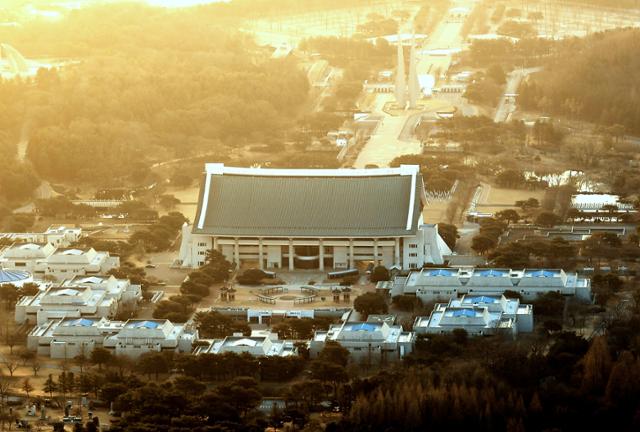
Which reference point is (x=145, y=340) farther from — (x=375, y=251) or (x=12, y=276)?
(x=375, y=251)

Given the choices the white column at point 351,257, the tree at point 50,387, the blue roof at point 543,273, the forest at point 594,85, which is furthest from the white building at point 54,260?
the forest at point 594,85

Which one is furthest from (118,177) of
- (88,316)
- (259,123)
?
(88,316)

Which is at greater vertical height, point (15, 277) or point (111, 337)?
point (111, 337)

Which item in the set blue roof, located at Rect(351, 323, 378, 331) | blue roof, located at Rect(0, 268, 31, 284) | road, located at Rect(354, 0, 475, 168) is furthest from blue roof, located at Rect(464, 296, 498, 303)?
road, located at Rect(354, 0, 475, 168)

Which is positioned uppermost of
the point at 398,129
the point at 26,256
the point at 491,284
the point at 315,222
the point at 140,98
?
the point at 315,222

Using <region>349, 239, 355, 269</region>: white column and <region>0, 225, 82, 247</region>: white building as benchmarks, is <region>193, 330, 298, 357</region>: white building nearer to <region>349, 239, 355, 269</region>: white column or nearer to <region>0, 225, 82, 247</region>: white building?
<region>349, 239, 355, 269</region>: white column

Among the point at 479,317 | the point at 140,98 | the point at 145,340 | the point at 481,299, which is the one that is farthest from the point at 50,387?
the point at 140,98
